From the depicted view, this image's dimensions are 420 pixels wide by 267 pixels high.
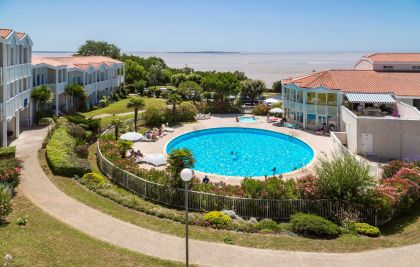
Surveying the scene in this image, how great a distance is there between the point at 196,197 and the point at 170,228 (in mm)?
3858

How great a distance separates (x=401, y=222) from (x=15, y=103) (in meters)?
31.6

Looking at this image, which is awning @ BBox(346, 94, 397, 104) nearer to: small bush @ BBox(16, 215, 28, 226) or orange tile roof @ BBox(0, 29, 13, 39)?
orange tile roof @ BBox(0, 29, 13, 39)

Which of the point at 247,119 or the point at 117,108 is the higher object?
the point at 117,108

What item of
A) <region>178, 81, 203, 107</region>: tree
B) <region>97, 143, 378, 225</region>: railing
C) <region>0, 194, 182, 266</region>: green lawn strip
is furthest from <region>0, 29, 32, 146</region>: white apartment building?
<region>178, 81, 203, 107</region>: tree

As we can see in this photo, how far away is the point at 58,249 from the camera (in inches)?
577

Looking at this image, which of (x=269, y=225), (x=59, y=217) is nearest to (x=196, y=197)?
(x=269, y=225)

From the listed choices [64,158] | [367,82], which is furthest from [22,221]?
[367,82]

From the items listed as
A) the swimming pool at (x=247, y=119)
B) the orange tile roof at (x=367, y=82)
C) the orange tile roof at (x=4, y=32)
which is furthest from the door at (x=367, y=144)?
the orange tile roof at (x=4, y=32)

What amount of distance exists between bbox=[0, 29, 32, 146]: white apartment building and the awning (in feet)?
109

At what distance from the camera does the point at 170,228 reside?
18.5 m

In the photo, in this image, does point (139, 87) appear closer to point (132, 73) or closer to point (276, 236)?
point (132, 73)

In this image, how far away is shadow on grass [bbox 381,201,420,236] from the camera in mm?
20095

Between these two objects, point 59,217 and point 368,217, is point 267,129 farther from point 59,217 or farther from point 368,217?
point 59,217

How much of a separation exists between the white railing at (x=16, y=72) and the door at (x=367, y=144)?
30.3m
